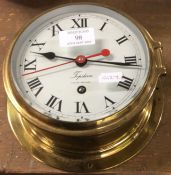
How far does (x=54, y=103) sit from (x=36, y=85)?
78mm

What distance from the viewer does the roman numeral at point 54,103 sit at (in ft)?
3.82

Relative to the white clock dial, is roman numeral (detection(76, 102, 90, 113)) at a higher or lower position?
lower

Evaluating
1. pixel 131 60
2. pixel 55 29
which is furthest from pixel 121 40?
pixel 55 29

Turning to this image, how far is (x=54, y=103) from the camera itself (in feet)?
3.85

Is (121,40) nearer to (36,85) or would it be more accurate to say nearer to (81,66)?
(81,66)

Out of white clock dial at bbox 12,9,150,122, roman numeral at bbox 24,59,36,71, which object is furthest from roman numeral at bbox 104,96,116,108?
roman numeral at bbox 24,59,36,71

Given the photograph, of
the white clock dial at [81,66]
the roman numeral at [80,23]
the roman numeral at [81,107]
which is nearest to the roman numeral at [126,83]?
the white clock dial at [81,66]

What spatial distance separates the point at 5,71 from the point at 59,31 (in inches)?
7.8

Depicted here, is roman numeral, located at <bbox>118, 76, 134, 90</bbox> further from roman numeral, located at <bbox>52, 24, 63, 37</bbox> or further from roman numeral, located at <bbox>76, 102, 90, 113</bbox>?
roman numeral, located at <bbox>52, 24, 63, 37</bbox>

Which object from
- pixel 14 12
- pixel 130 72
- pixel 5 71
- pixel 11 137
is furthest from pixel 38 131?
pixel 14 12

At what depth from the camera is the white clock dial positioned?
1.17 m

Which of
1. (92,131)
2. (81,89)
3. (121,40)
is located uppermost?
(121,40)

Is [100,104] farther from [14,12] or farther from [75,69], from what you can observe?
[14,12]

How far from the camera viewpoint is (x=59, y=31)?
1.30 metres
